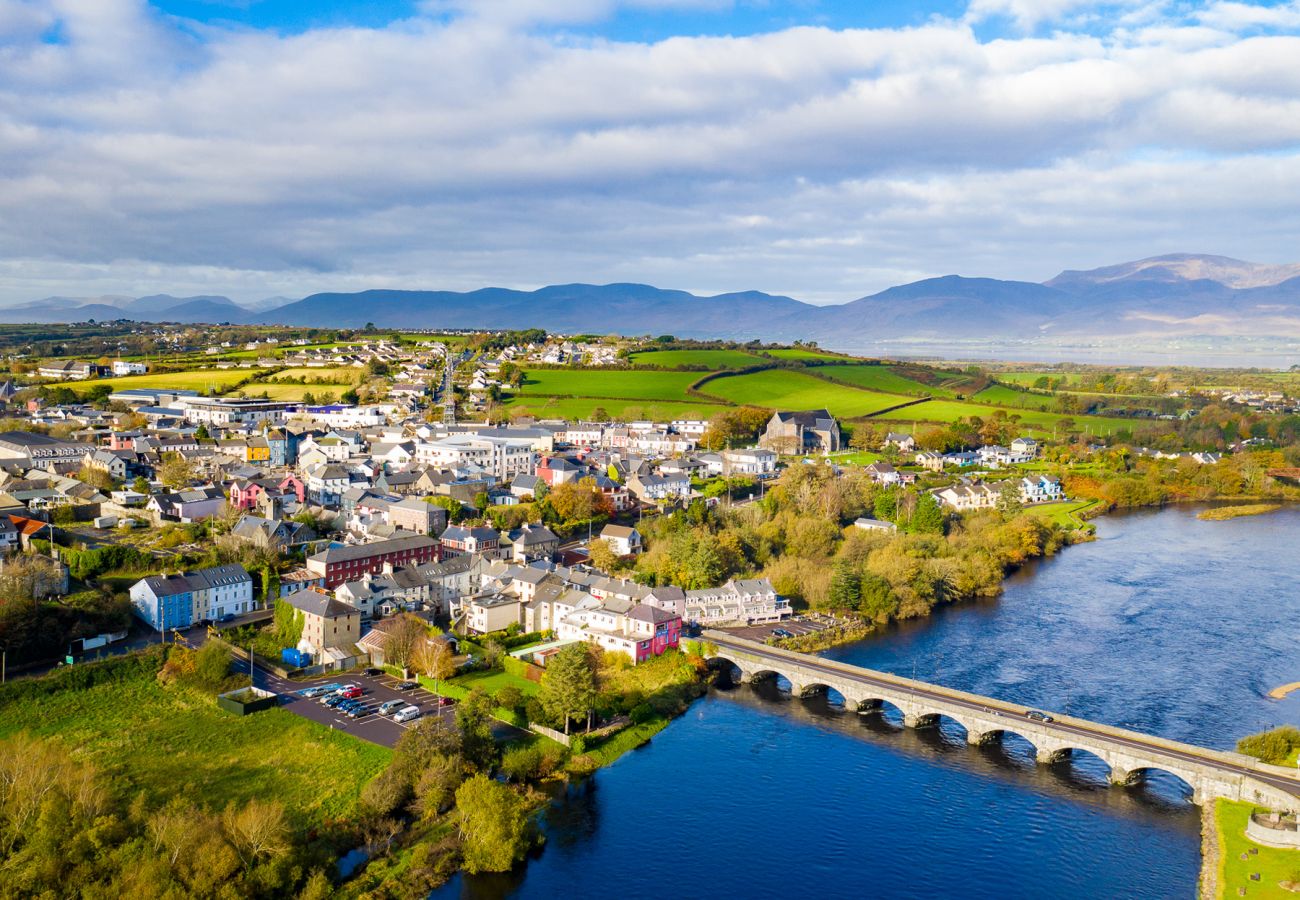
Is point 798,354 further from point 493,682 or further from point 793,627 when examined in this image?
point 493,682

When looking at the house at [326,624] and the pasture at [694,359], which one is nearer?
the house at [326,624]

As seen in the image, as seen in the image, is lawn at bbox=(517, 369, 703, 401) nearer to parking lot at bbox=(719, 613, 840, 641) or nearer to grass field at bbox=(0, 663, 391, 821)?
parking lot at bbox=(719, 613, 840, 641)

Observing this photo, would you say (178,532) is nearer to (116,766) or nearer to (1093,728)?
(116,766)

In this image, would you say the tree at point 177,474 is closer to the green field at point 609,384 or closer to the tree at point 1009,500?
the green field at point 609,384

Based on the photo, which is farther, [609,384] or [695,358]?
[695,358]

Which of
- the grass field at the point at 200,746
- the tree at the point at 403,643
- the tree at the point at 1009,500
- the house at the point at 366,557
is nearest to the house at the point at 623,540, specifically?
the house at the point at 366,557

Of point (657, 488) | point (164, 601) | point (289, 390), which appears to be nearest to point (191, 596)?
point (164, 601)

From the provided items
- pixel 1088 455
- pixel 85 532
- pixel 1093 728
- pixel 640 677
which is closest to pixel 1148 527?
pixel 1088 455
